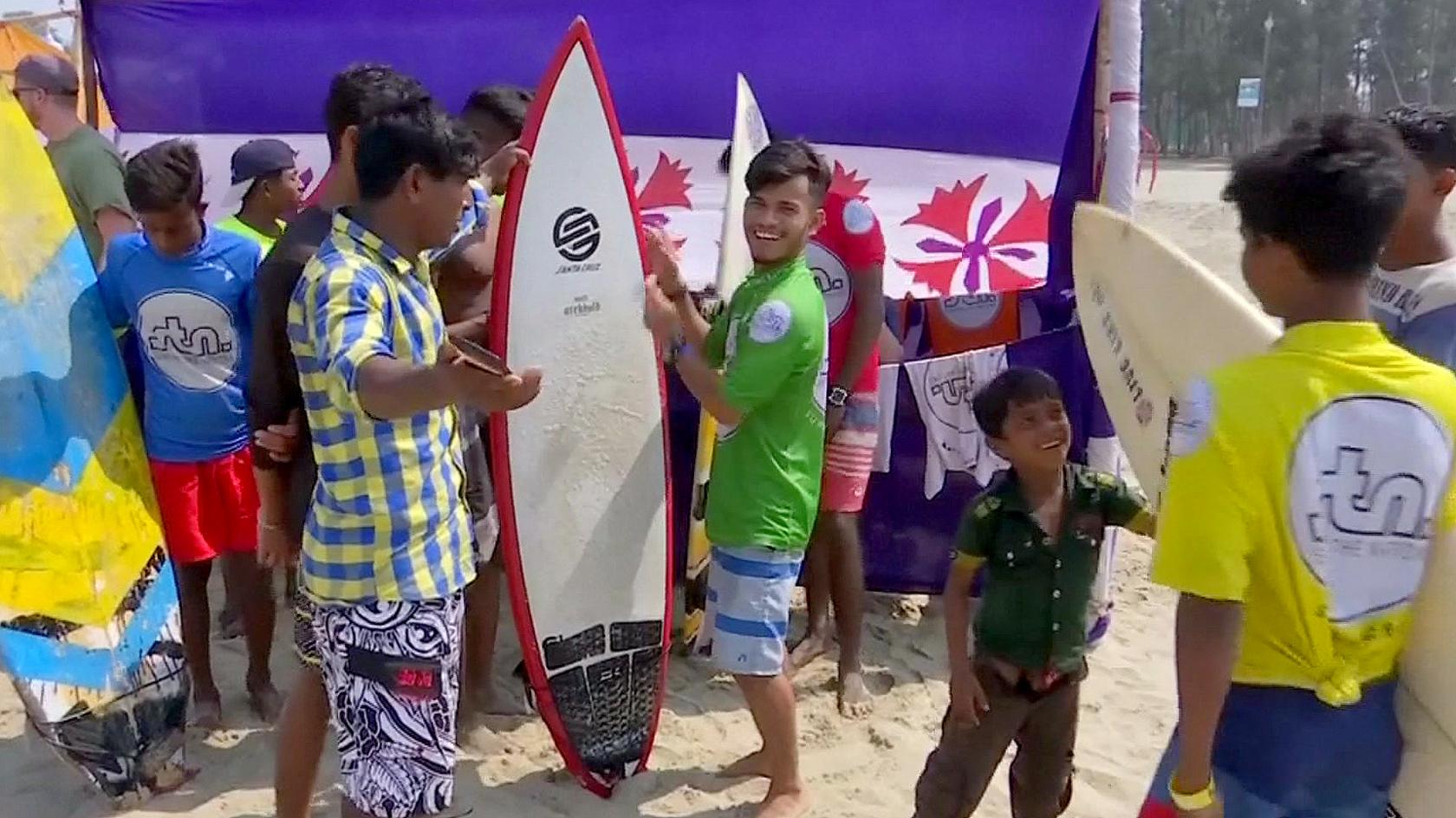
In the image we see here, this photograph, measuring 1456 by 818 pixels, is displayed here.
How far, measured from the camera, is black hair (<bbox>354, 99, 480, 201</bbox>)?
2.11 meters

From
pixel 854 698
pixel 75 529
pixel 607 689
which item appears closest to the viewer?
pixel 75 529

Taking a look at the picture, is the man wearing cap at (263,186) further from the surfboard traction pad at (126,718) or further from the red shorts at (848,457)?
the red shorts at (848,457)

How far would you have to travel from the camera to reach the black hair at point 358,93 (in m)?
2.43

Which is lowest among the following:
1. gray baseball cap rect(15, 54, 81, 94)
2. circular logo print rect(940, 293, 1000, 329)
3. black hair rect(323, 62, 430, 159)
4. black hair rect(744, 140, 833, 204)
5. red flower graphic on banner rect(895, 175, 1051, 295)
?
circular logo print rect(940, 293, 1000, 329)

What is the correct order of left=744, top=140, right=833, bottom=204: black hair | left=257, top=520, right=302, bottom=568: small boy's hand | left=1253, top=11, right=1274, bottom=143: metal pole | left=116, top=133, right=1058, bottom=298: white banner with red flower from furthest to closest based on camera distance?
left=1253, top=11, right=1274, bottom=143: metal pole
left=116, top=133, right=1058, bottom=298: white banner with red flower
left=744, top=140, right=833, bottom=204: black hair
left=257, top=520, right=302, bottom=568: small boy's hand

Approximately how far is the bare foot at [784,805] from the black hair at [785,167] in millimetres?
1334

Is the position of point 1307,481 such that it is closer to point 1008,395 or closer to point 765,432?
point 1008,395

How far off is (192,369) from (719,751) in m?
1.62

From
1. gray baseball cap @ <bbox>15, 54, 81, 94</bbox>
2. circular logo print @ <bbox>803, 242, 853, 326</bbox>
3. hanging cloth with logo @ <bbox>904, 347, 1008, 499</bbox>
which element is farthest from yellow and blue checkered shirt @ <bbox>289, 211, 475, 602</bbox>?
gray baseball cap @ <bbox>15, 54, 81, 94</bbox>

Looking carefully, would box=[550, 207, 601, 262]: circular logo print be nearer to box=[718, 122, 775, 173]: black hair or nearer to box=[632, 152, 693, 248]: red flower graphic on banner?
box=[718, 122, 775, 173]: black hair

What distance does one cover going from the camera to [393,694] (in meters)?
2.23

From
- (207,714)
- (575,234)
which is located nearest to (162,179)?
(575,234)

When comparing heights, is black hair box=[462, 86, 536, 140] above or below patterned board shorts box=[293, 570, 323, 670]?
above

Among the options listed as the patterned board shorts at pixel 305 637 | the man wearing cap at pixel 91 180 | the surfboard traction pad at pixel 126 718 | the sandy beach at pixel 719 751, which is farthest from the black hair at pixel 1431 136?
the man wearing cap at pixel 91 180
